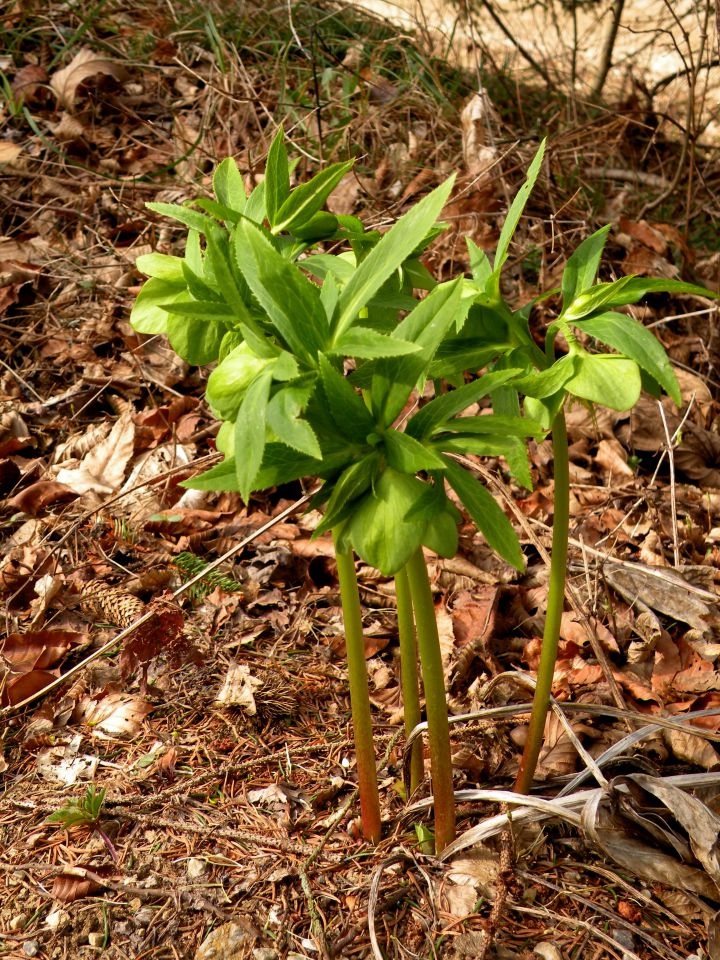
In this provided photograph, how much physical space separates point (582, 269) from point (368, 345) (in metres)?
0.43

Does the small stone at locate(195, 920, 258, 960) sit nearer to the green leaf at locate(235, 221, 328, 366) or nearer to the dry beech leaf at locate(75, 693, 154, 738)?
the dry beech leaf at locate(75, 693, 154, 738)

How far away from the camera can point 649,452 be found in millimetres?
2674

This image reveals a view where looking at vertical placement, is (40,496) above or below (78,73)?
below

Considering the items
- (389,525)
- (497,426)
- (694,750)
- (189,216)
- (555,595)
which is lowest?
(694,750)

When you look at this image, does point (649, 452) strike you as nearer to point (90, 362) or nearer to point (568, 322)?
point (568, 322)

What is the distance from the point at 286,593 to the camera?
2223 mm

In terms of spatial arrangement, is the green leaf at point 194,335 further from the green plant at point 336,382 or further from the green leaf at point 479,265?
the green leaf at point 479,265

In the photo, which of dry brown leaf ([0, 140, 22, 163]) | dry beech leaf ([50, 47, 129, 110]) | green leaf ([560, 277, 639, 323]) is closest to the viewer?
green leaf ([560, 277, 639, 323])

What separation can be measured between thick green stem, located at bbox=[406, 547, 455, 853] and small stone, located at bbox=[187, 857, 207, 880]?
0.41 metres

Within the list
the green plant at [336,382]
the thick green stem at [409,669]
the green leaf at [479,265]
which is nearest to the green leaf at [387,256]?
the green plant at [336,382]

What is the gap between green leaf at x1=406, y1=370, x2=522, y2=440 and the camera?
1066 mm

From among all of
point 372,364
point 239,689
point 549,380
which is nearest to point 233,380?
point 372,364

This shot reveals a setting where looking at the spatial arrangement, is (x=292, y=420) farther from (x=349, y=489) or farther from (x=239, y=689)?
(x=239, y=689)

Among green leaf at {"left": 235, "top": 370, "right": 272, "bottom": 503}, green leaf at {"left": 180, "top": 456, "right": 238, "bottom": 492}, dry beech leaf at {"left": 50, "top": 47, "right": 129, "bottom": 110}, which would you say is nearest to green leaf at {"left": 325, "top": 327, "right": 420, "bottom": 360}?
green leaf at {"left": 235, "top": 370, "right": 272, "bottom": 503}
